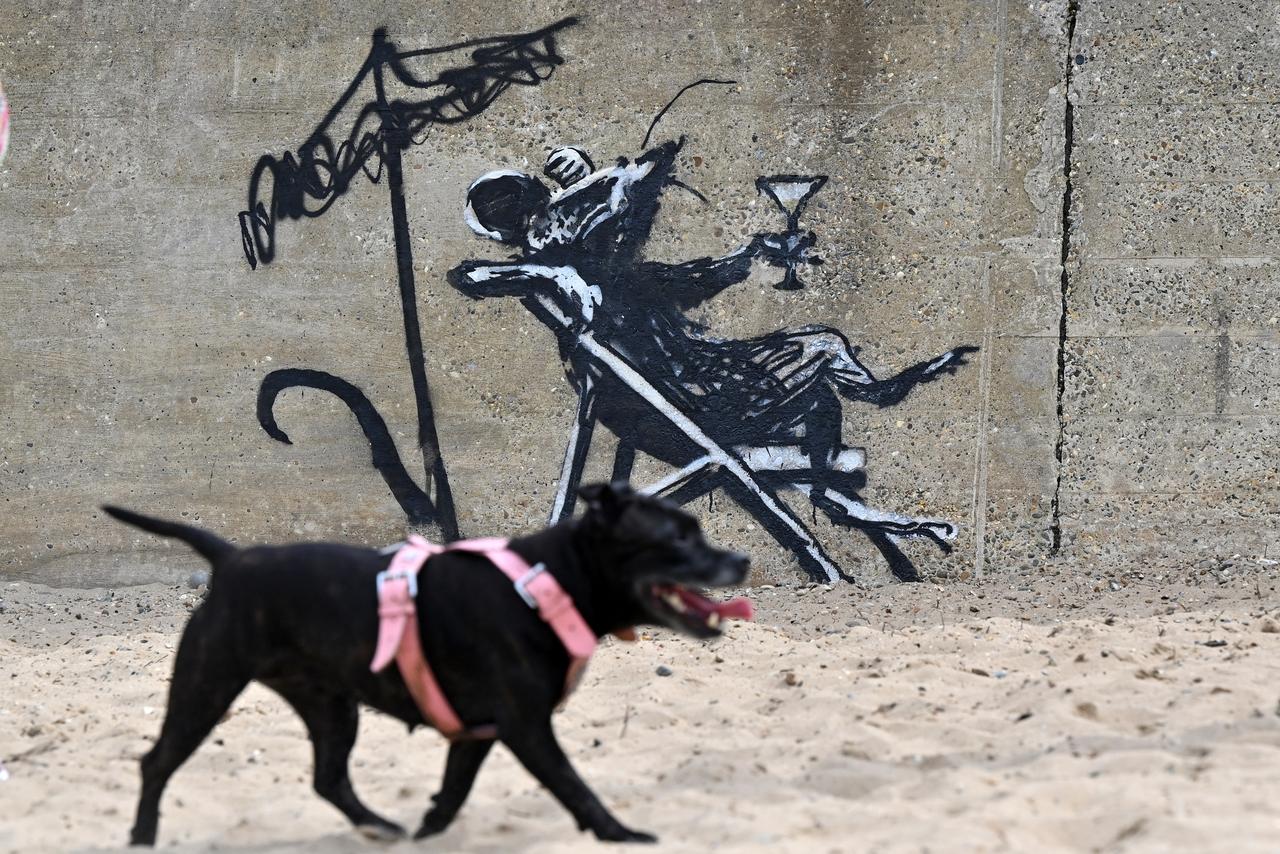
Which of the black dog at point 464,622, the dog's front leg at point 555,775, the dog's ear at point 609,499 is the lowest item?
the dog's front leg at point 555,775

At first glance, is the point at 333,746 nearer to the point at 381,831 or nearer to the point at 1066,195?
the point at 381,831

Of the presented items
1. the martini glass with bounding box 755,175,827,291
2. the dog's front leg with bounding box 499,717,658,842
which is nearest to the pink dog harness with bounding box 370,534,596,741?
the dog's front leg with bounding box 499,717,658,842

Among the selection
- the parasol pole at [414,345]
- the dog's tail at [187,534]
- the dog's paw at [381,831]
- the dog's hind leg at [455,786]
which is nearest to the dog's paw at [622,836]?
the dog's hind leg at [455,786]

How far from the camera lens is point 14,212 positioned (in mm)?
6188

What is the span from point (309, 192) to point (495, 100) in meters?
0.91

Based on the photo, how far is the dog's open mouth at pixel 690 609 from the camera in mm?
3086

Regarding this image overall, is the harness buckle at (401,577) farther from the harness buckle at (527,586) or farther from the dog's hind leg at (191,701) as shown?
the dog's hind leg at (191,701)

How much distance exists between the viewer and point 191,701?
324 centimetres

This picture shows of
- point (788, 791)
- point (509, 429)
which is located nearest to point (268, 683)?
point (788, 791)

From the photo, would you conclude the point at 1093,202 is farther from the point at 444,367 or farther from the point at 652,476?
the point at 444,367

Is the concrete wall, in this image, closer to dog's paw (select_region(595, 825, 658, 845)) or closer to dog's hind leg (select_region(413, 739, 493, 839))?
dog's hind leg (select_region(413, 739, 493, 839))

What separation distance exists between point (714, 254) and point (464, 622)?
10.5 ft

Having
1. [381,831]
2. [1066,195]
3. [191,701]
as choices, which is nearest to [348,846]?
[381,831]

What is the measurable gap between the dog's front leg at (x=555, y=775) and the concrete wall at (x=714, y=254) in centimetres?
297
